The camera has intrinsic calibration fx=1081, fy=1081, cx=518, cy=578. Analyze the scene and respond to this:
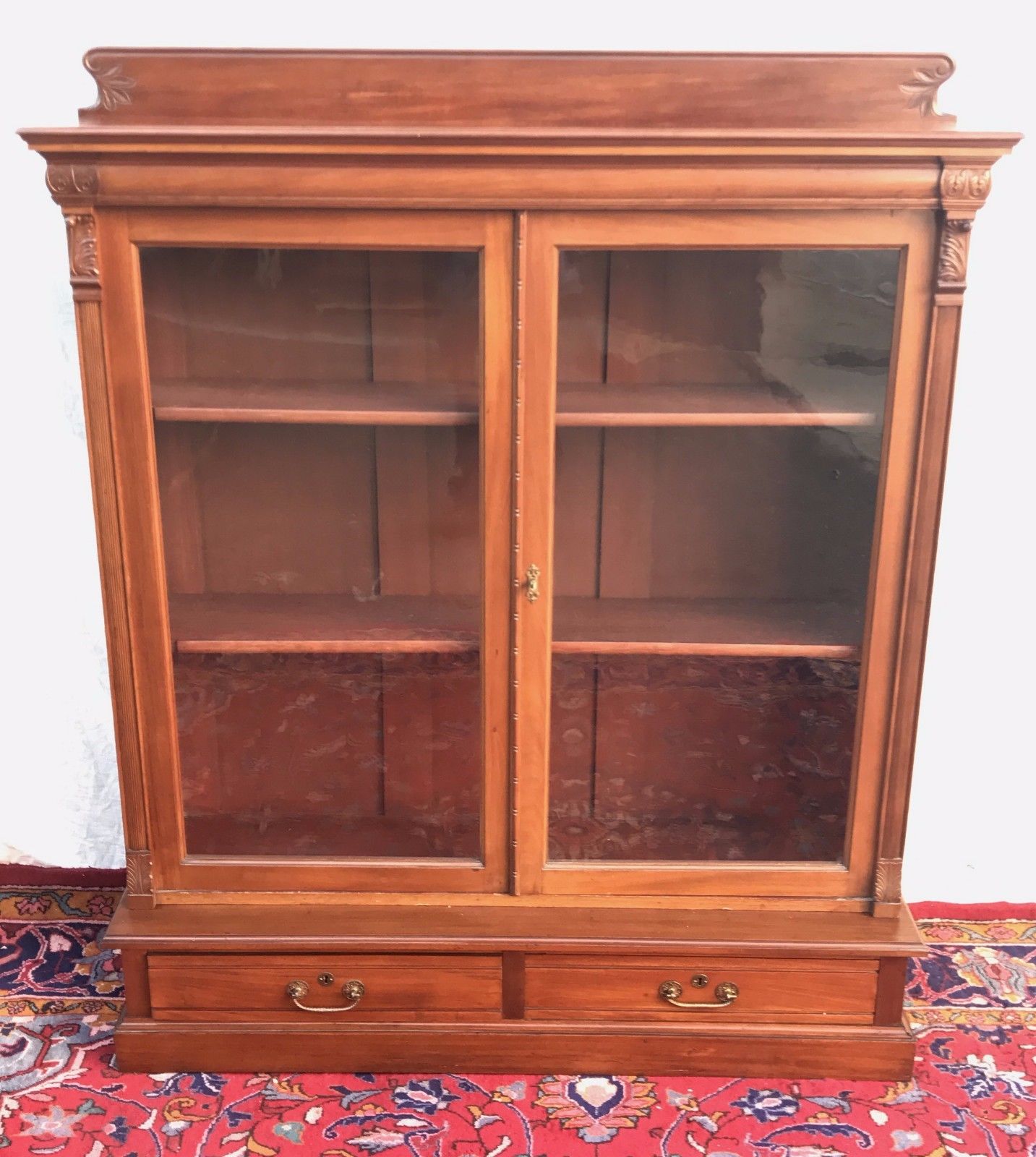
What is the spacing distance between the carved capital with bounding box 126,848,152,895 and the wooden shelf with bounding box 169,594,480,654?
0.90 feet

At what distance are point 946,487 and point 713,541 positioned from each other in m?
0.50

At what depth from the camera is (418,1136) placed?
130 cm

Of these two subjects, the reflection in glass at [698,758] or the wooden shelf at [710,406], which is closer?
the wooden shelf at [710,406]

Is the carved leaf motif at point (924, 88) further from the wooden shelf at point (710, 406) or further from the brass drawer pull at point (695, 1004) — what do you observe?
the brass drawer pull at point (695, 1004)

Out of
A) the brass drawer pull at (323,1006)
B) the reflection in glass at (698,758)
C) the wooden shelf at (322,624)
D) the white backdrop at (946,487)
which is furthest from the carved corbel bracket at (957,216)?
the brass drawer pull at (323,1006)

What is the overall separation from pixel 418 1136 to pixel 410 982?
0.18 metres

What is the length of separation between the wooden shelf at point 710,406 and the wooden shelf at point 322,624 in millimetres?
272

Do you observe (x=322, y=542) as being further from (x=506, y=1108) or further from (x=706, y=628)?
(x=506, y=1108)

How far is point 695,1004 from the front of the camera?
1.38 meters

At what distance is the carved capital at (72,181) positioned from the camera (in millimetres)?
1152

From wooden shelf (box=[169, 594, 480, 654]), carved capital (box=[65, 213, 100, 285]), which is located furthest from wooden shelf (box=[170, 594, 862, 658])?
carved capital (box=[65, 213, 100, 285])

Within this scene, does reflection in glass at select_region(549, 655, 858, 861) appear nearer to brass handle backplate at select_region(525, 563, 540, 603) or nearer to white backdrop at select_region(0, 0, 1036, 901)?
brass handle backplate at select_region(525, 563, 540, 603)

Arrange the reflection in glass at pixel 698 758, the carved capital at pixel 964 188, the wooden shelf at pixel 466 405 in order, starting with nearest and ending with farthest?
the carved capital at pixel 964 188 < the wooden shelf at pixel 466 405 < the reflection in glass at pixel 698 758

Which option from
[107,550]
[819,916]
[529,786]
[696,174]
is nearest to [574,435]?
[696,174]
